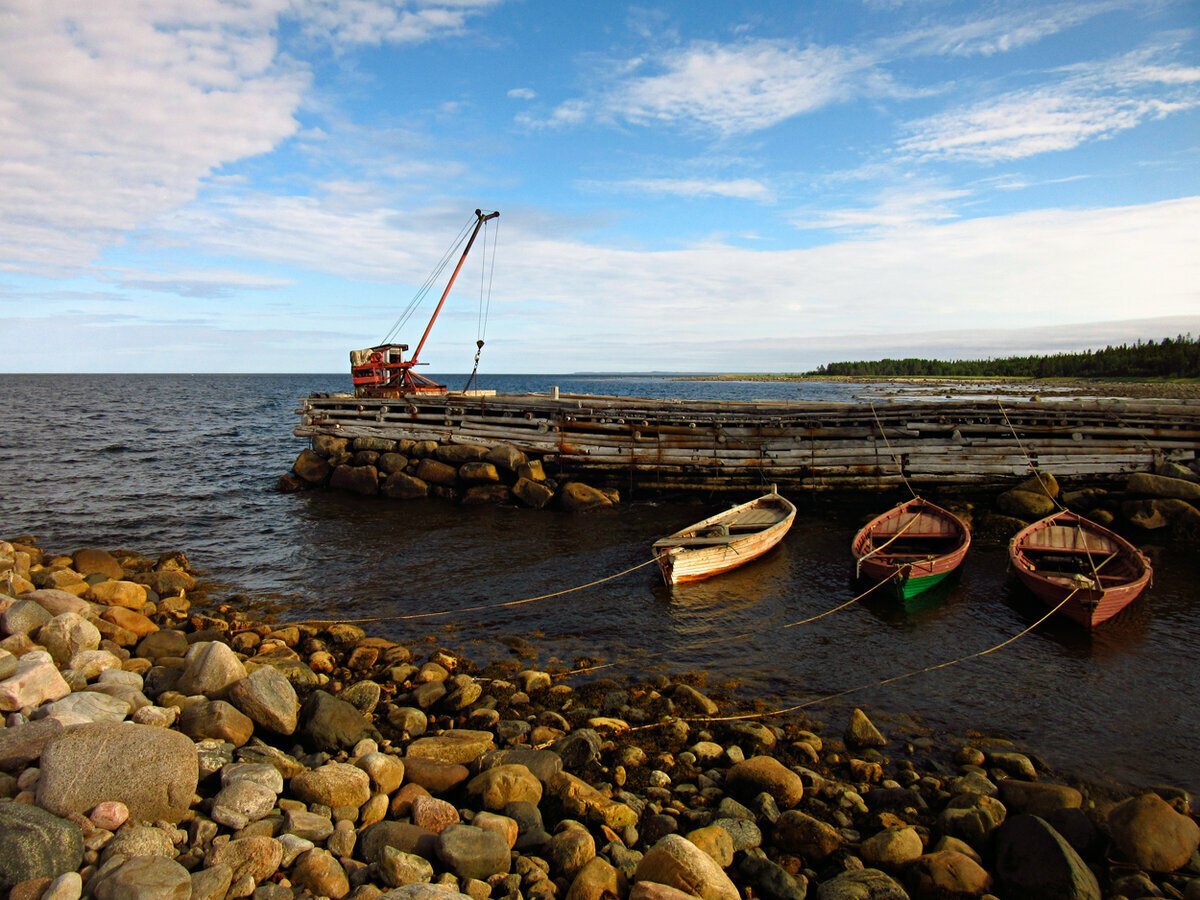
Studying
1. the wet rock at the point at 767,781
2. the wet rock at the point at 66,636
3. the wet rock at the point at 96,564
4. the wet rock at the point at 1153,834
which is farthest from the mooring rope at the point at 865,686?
the wet rock at the point at 96,564

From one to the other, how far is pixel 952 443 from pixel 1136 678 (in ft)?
41.1

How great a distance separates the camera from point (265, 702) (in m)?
7.99

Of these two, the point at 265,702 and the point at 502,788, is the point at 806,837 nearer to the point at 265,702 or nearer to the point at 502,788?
the point at 502,788

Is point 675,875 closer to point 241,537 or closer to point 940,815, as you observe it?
point 940,815

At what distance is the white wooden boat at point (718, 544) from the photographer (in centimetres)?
1534

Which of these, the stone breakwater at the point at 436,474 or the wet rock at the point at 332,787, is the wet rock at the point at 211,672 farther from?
the stone breakwater at the point at 436,474

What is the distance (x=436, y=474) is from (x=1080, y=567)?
781 inches

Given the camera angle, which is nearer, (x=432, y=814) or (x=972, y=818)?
(x=432, y=814)

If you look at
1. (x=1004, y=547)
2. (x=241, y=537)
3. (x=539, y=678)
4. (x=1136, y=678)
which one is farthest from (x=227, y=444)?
(x=1136, y=678)

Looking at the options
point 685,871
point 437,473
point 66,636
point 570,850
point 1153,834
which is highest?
point 437,473

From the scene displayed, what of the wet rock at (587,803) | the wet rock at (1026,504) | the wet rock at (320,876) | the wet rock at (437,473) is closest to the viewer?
the wet rock at (320,876)

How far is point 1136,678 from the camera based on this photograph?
11.1m

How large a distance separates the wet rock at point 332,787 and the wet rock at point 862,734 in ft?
19.8

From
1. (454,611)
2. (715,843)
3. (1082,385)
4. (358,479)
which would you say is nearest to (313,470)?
(358,479)
